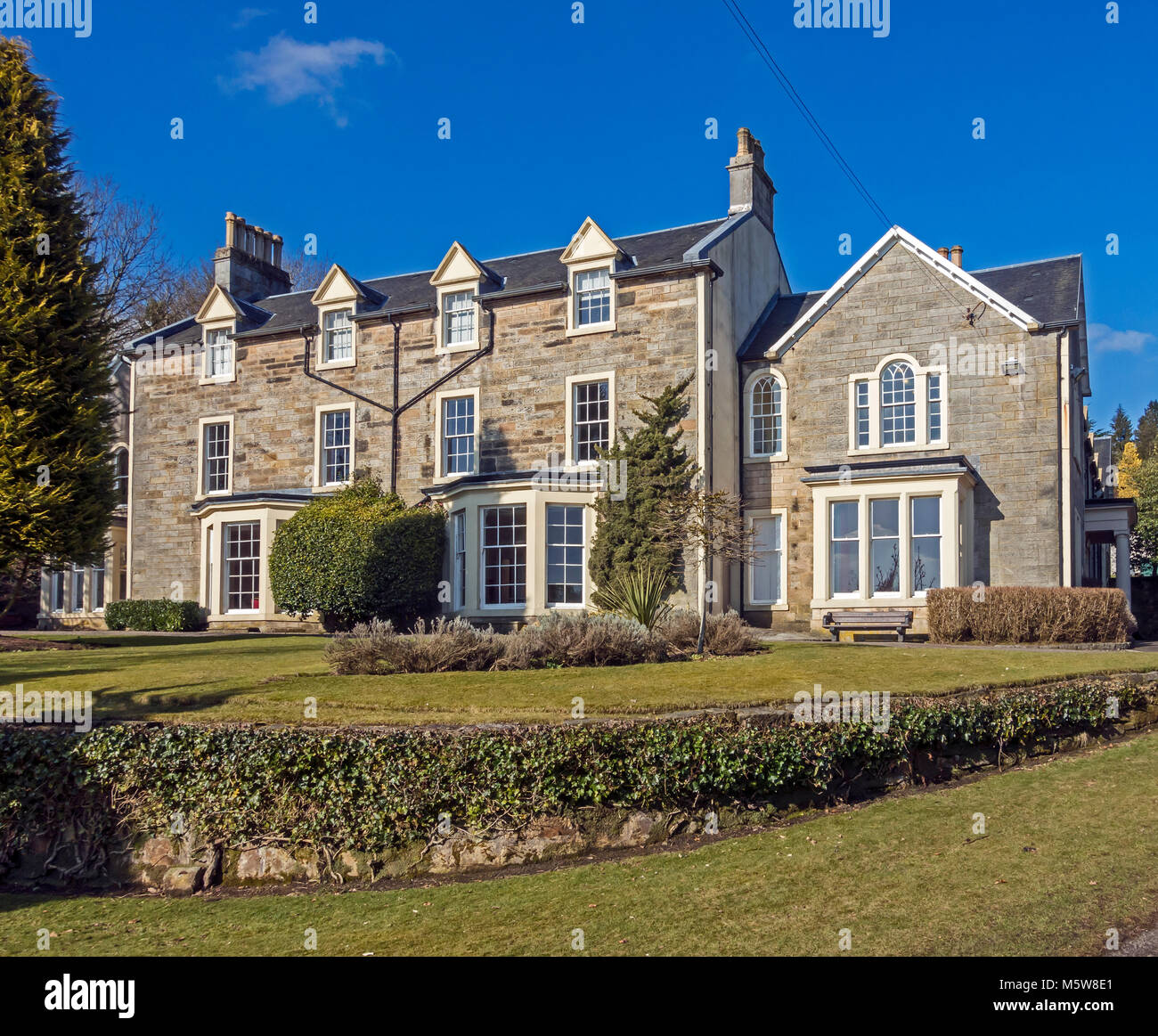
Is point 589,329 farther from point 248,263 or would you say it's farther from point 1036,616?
point 248,263

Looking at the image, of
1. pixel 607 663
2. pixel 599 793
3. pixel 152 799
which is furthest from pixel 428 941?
pixel 607 663

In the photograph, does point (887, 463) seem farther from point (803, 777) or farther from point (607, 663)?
point (803, 777)

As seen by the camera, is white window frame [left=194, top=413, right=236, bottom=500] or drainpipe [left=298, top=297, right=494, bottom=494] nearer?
drainpipe [left=298, top=297, right=494, bottom=494]

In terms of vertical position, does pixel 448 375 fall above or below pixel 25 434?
above

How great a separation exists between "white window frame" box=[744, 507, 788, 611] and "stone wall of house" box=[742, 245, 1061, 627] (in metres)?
0.12

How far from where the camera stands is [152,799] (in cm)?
948

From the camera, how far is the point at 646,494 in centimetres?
2241

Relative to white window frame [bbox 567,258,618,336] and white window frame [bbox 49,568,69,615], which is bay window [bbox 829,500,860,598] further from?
white window frame [bbox 49,568,69,615]

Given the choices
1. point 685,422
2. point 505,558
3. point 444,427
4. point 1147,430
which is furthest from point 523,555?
point 1147,430

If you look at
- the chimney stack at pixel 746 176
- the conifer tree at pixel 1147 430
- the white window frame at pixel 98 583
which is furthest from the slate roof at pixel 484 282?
the conifer tree at pixel 1147 430

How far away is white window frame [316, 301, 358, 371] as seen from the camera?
2722cm

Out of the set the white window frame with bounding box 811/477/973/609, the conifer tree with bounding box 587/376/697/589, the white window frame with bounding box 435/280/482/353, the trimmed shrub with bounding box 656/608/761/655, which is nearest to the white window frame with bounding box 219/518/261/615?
the white window frame with bounding box 435/280/482/353

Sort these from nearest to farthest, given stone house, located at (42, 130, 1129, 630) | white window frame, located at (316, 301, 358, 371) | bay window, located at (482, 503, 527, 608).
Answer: stone house, located at (42, 130, 1129, 630) < bay window, located at (482, 503, 527, 608) < white window frame, located at (316, 301, 358, 371)
